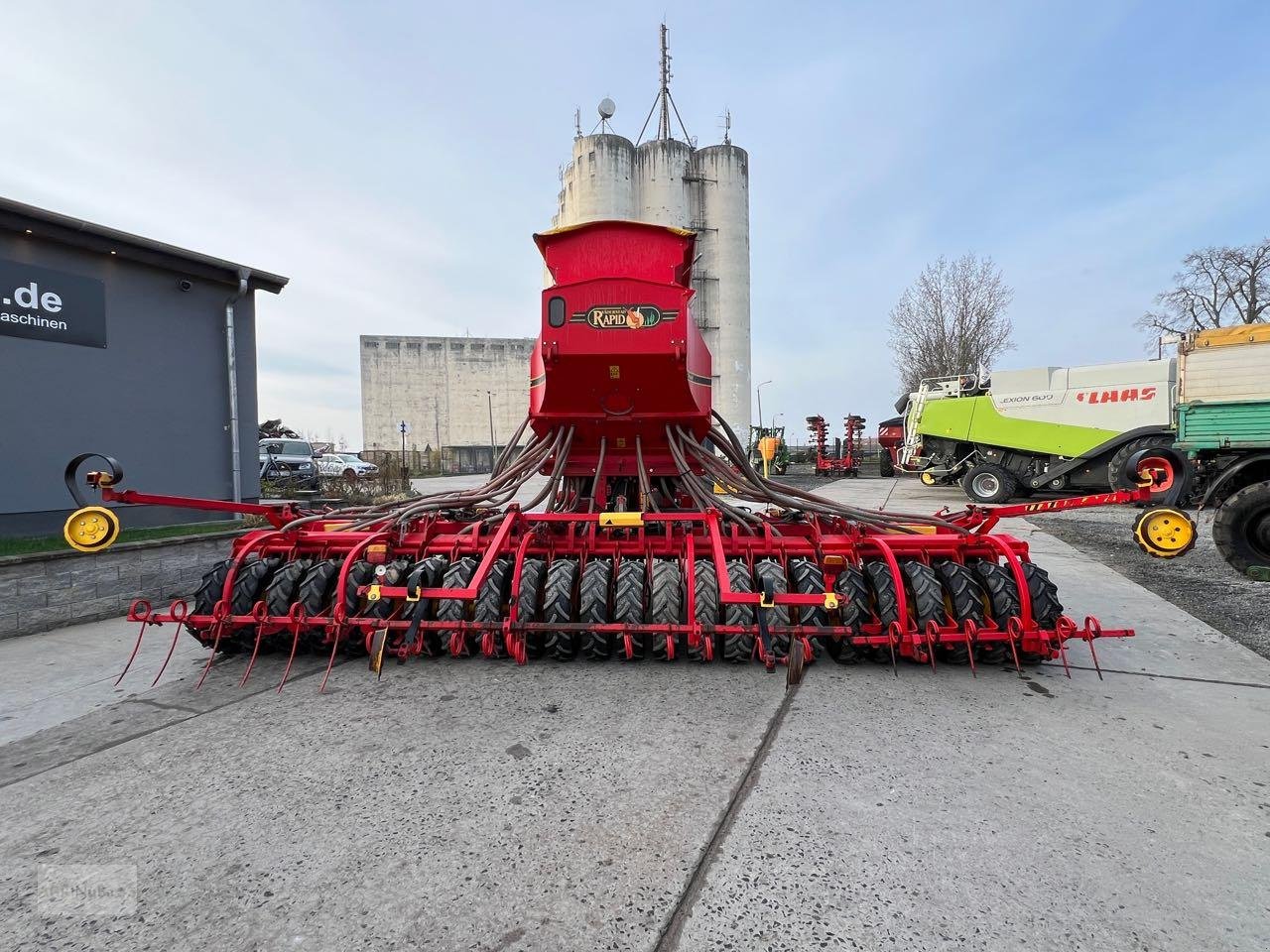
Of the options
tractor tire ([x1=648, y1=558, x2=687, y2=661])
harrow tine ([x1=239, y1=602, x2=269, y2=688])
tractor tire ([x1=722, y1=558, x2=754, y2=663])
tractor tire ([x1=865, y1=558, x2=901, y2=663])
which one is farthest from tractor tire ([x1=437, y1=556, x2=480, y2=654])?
tractor tire ([x1=865, y1=558, x2=901, y2=663])

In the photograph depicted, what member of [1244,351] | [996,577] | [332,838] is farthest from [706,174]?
[332,838]

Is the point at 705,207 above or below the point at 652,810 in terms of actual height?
above

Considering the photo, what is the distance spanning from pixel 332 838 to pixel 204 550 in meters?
4.82

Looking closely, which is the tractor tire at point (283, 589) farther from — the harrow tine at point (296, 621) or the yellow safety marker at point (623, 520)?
the yellow safety marker at point (623, 520)

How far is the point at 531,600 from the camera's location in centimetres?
354

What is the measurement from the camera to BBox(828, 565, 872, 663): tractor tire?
3.44 metres

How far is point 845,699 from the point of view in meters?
3.12

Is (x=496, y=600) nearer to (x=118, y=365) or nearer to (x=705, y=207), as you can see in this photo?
(x=118, y=365)

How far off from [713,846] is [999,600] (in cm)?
240

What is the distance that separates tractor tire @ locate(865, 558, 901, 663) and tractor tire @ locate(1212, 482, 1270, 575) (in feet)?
16.8

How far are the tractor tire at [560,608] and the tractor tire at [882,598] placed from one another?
1800 mm

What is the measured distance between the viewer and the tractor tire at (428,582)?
3557mm

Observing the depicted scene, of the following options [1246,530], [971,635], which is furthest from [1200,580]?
[971,635]

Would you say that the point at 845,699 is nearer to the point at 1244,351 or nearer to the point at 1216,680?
the point at 1216,680
